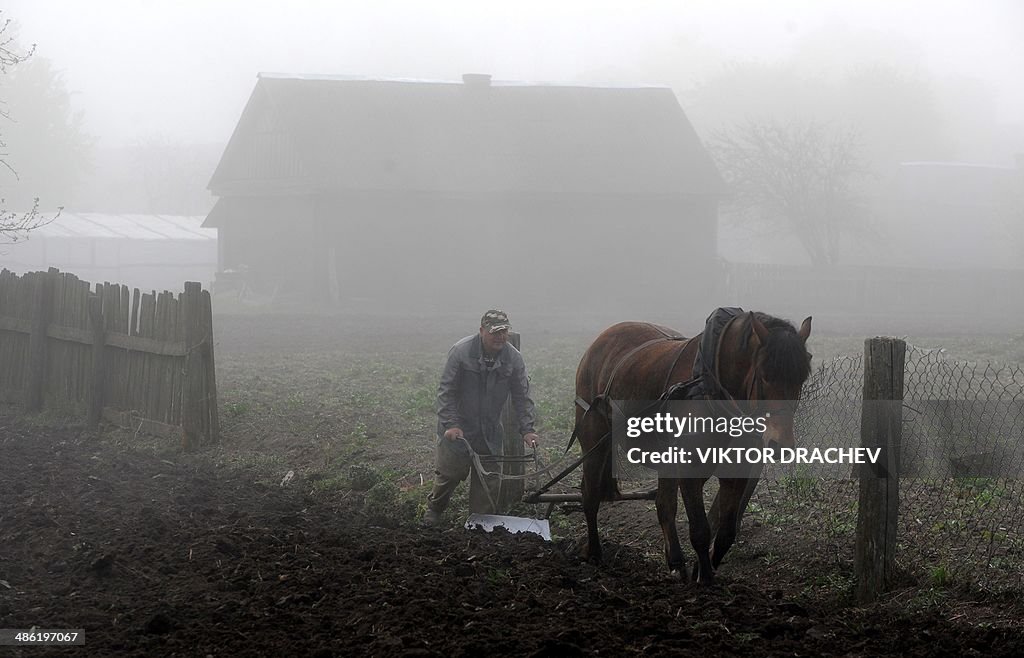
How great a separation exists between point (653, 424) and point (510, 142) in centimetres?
3275

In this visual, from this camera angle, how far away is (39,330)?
12703 millimetres

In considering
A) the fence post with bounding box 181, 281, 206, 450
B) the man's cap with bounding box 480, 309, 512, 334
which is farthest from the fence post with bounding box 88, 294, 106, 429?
the man's cap with bounding box 480, 309, 512, 334

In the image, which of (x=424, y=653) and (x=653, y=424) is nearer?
(x=424, y=653)

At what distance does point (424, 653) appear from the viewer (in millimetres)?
4547

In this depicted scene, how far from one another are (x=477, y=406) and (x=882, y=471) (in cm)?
322

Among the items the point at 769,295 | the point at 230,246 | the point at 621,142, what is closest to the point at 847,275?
the point at 769,295

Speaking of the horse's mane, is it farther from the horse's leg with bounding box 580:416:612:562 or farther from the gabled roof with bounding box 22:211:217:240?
the gabled roof with bounding box 22:211:217:240

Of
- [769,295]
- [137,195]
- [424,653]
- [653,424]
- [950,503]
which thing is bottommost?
[424,653]

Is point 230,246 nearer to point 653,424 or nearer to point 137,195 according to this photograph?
point 653,424

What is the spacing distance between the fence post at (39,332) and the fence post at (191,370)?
9.59 feet

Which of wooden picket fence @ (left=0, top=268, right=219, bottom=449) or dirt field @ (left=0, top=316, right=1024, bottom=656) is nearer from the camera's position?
dirt field @ (left=0, top=316, right=1024, bottom=656)

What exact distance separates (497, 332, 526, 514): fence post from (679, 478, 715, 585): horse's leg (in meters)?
2.53

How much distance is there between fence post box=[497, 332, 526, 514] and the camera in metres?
8.34

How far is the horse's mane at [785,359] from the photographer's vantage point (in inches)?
211
